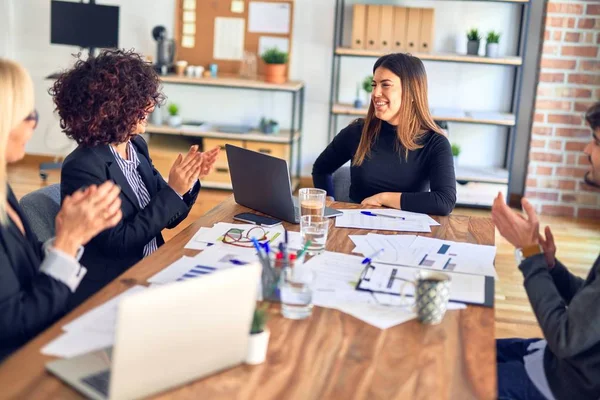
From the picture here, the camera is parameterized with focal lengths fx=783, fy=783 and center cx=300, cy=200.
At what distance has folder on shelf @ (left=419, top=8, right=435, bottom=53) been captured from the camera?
204 inches

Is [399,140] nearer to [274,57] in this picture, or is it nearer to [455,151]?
[455,151]

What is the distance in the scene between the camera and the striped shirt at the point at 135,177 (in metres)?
2.36

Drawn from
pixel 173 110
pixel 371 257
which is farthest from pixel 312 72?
pixel 371 257

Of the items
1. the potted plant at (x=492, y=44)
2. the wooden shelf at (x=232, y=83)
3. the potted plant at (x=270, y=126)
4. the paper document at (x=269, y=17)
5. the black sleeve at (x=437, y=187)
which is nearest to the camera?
the black sleeve at (x=437, y=187)

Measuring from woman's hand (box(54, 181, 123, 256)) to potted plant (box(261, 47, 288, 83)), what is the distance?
3.74 metres

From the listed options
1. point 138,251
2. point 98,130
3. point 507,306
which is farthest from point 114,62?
point 507,306

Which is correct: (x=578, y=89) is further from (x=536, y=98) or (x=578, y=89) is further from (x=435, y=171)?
(x=435, y=171)

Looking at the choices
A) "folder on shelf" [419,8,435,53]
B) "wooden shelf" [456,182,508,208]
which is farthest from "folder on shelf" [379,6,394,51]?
"wooden shelf" [456,182,508,208]

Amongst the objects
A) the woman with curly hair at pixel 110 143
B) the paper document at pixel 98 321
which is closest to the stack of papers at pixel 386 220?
the woman with curly hair at pixel 110 143

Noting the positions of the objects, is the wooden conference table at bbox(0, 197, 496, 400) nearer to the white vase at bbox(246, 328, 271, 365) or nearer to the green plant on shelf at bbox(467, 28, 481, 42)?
the white vase at bbox(246, 328, 271, 365)

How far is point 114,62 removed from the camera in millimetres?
2293

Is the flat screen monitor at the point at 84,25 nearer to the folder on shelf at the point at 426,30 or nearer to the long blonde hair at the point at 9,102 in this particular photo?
the folder on shelf at the point at 426,30

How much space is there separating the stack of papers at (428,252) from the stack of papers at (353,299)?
14 cm

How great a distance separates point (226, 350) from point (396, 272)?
27.3 inches
